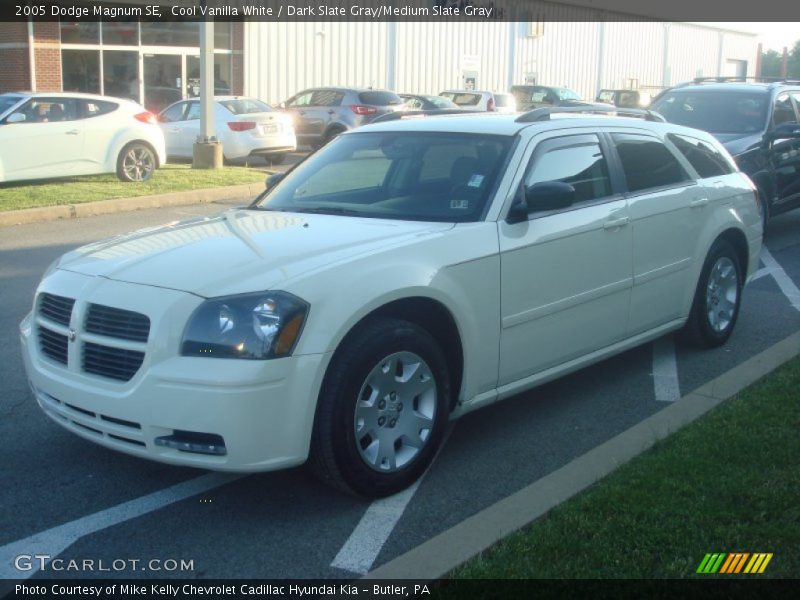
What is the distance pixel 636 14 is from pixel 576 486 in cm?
4714

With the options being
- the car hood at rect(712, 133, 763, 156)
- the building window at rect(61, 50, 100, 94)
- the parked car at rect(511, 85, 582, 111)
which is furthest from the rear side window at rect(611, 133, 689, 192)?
the parked car at rect(511, 85, 582, 111)

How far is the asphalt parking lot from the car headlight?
78 cm

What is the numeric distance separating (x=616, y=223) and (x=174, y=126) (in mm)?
16703

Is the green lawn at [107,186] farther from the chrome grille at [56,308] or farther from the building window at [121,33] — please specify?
the building window at [121,33]

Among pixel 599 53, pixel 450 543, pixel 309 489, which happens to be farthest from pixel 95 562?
pixel 599 53

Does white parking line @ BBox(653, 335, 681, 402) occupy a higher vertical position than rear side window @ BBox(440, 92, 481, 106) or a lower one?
lower

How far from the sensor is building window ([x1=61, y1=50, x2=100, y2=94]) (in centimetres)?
2609

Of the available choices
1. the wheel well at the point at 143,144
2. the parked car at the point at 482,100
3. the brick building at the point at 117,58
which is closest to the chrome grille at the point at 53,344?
the wheel well at the point at 143,144

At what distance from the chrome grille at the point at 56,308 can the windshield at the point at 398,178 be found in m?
1.47

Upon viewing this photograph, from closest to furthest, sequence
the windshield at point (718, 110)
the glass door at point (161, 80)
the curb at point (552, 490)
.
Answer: the curb at point (552, 490)
the windshield at point (718, 110)
the glass door at point (161, 80)

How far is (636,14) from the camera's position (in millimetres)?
48000

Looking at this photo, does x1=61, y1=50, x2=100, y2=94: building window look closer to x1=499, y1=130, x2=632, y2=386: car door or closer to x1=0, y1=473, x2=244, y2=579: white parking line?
x1=499, y1=130, x2=632, y2=386: car door

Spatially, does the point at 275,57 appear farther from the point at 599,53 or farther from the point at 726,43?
the point at 726,43

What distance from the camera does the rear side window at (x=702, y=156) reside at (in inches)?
265
